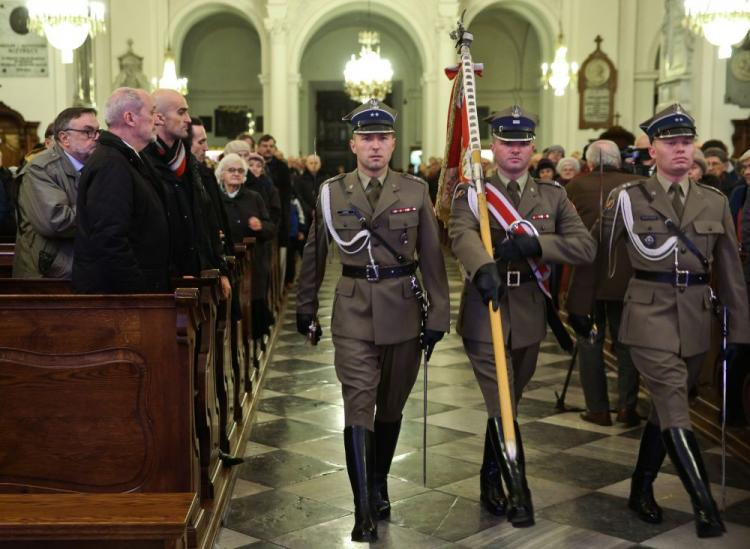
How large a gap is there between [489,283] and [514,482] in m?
0.79

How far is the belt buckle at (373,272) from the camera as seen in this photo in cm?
415

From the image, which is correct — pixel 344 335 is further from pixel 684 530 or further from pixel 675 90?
pixel 675 90

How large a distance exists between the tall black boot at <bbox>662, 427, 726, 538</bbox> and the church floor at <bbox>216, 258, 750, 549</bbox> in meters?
0.09

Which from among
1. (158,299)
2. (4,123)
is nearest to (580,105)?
(4,123)

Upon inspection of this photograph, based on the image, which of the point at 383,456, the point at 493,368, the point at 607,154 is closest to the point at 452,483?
the point at 383,456

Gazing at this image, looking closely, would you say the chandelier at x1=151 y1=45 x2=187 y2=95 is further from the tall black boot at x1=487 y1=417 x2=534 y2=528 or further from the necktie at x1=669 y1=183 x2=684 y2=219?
the tall black boot at x1=487 y1=417 x2=534 y2=528

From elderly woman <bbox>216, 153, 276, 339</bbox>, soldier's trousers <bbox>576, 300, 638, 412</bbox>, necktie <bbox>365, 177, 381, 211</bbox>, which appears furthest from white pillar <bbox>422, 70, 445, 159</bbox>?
necktie <bbox>365, 177, 381, 211</bbox>

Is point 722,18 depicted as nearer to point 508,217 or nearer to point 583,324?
point 583,324

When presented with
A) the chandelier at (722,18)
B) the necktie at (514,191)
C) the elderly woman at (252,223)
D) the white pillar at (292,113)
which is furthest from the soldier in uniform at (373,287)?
the white pillar at (292,113)

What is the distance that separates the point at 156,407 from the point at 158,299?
0.40 metres

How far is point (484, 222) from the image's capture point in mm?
4062

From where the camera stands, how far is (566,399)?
22.2 ft

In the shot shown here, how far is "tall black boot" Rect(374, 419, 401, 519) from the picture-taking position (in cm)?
434

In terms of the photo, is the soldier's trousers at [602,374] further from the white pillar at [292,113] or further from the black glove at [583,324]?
the white pillar at [292,113]
